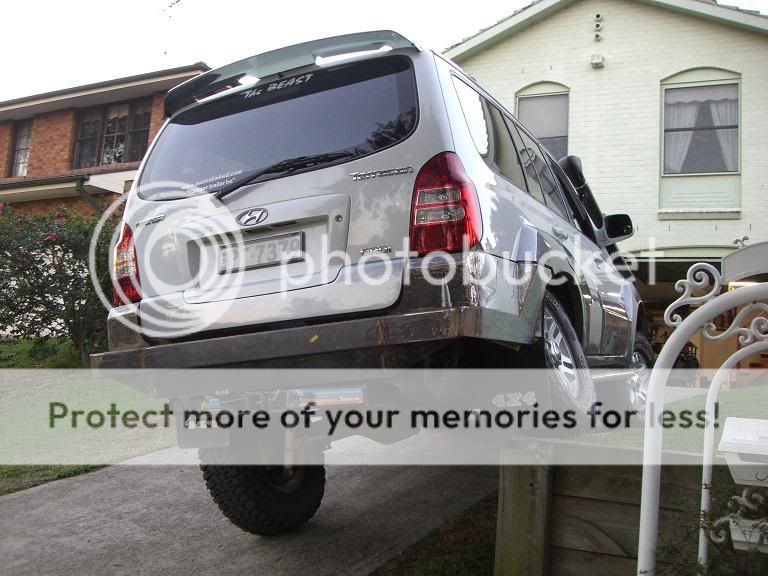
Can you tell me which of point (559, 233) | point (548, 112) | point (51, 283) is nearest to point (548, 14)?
point (548, 112)

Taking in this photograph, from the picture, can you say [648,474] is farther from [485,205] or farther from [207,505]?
[207,505]

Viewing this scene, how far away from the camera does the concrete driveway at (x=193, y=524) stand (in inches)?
128

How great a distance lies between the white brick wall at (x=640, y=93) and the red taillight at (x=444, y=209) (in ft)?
31.5

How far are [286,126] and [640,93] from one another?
33.0 ft

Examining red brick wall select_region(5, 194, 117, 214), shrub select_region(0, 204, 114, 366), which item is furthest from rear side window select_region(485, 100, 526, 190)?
red brick wall select_region(5, 194, 117, 214)

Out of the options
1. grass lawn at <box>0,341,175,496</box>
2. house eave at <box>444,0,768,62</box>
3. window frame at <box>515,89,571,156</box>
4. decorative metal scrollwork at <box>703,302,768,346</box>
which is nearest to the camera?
decorative metal scrollwork at <box>703,302,768,346</box>

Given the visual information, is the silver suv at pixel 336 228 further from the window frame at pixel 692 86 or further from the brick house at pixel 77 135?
the brick house at pixel 77 135

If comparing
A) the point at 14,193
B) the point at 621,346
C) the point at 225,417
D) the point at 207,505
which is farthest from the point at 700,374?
the point at 14,193

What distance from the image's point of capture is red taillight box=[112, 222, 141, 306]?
2.99 meters

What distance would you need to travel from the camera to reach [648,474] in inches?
78.2

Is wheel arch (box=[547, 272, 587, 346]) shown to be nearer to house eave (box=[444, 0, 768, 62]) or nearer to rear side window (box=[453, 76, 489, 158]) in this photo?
rear side window (box=[453, 76, 489, 158])

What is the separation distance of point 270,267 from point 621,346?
284 centimetres

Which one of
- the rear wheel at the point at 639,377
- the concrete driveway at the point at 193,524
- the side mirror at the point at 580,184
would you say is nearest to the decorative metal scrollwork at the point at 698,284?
the concrete driveway at the point at 193,524

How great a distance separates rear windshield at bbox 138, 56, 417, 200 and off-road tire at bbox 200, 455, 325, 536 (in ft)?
4.35
